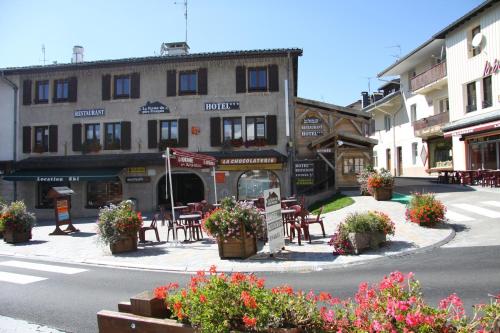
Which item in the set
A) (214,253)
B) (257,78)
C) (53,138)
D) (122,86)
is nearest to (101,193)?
(53,138)

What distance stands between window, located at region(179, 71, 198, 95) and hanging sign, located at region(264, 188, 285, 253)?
14731 millimetres

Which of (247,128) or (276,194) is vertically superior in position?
(247,128)

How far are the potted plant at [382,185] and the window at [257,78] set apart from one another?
27.8 ft

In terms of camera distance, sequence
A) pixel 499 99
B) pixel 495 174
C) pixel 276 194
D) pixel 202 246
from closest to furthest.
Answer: pixel 276 194 < pixel 202 246 < pixel 495 174 < pixel 499 99

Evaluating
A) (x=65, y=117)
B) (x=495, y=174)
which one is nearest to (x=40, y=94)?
(x=65, y=117)

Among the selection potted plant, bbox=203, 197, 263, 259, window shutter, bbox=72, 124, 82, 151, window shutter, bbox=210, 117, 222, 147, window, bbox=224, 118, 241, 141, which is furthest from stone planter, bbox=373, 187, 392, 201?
window shutter, bbox=72, 124, 82, 151

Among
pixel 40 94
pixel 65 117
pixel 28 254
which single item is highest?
pixel 40 94

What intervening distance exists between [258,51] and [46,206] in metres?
15.5

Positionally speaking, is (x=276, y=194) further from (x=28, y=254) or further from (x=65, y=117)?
(x=65, y=117)

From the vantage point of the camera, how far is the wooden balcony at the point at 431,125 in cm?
2684

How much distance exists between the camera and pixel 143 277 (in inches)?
339

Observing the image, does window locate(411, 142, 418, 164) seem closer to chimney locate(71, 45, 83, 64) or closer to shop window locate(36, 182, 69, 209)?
chimney locate(71, 45, 83, 64)

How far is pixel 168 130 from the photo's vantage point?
23.5 meters

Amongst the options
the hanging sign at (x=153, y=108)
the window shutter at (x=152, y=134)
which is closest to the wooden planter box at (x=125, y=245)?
the window shutter at (x=152, y=134)
